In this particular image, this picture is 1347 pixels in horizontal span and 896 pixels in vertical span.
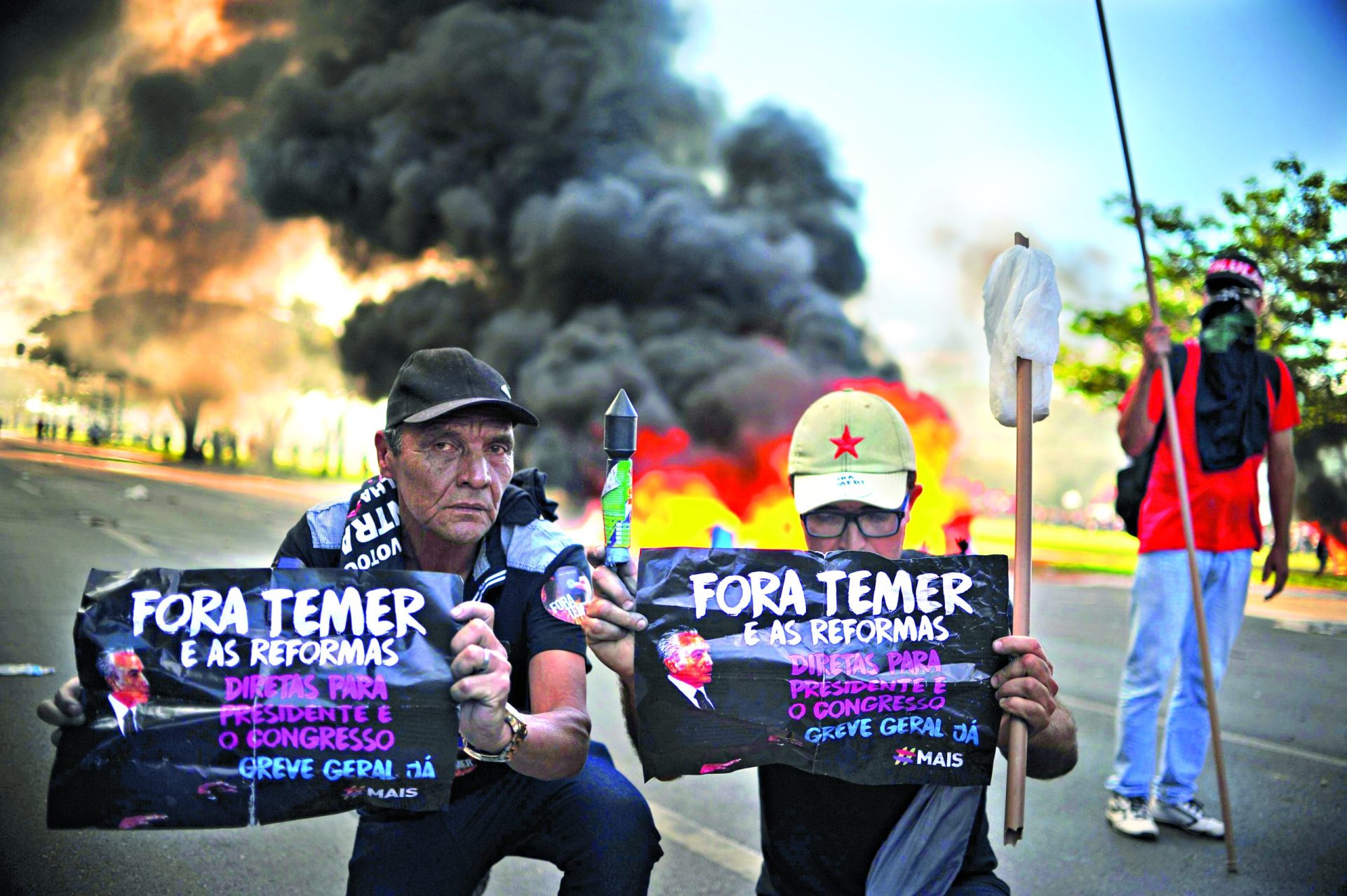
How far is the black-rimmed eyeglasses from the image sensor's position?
254 centimetres

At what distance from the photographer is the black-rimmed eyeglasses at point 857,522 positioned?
2.54 metres

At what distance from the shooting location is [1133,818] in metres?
4.24

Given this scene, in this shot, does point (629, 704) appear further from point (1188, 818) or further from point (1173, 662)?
point (1188, 818)

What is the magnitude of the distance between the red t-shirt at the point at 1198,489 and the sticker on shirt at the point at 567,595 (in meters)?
2.78

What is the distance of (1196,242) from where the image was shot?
13.8m

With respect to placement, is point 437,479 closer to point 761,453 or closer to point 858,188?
point 761,453

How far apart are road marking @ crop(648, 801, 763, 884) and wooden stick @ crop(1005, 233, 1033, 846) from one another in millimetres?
1693

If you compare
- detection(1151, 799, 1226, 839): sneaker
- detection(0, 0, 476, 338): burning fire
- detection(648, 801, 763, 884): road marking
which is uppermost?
detection(0, 0, 476, 338): burning fire

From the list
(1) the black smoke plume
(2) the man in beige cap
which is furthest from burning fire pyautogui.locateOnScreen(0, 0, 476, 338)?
(1) the black smoke plume

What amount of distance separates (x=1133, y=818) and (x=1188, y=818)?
0.74ft

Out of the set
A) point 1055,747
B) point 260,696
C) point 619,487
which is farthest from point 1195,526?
point 260,696

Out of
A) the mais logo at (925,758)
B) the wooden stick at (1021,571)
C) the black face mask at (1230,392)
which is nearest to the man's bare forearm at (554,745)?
the mais logo at (925,758)

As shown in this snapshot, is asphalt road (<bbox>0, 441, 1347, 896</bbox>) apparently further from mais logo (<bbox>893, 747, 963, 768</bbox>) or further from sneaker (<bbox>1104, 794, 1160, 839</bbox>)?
mais logo (<bbox>893, 747, 963, 768</bbox>)

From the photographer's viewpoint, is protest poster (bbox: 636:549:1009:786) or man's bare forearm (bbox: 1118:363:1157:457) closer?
protest poster (bbox: 636:549:1009:786)
